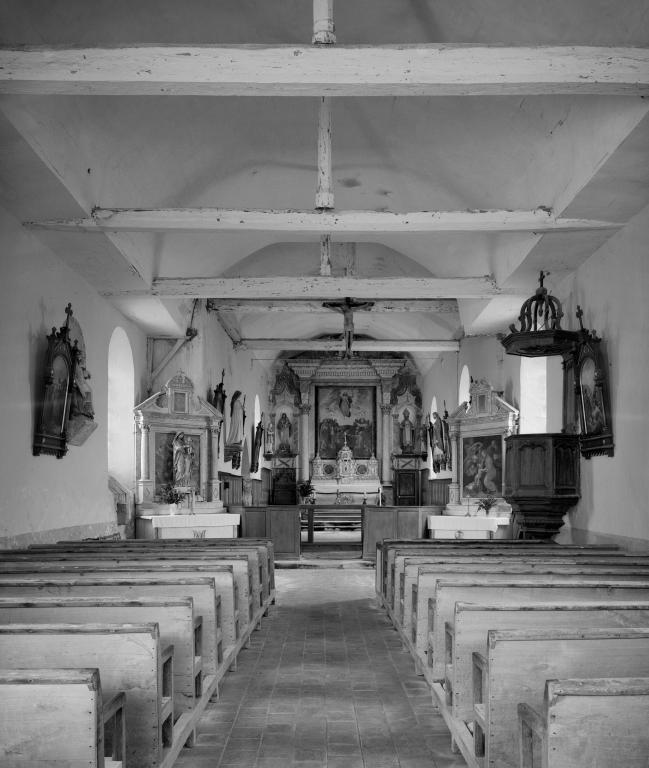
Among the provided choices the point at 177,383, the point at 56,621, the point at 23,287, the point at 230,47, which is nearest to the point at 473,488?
the point at 177,383

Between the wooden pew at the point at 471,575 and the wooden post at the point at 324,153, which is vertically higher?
the wooden post at the point at 324,153

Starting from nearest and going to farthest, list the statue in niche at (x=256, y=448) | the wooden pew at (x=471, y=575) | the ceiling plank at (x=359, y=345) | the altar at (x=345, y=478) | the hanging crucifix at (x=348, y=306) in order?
the wooden pew at (x=471, y=575) < the hanging crucifix at (x=348, y=306) < the ceiling plank at (x=359, y=345) < the statue in niche at (x=256, y=448) < the altar at (x=345, y=478)

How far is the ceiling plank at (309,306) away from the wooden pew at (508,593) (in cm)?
1020

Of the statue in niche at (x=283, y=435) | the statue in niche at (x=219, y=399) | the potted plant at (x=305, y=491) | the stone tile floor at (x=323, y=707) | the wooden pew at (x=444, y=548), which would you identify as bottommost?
the stone tile floor at (x=323, y=707)

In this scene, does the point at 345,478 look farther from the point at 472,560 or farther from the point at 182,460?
the point at 472,560

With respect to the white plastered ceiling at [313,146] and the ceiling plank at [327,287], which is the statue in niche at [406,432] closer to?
the white plastered ceiling at [313,146]

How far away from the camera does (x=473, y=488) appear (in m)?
15.1

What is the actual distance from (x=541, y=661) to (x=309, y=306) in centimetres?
1191

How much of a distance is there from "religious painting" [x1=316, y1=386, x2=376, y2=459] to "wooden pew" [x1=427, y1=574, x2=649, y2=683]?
20261 millimetres

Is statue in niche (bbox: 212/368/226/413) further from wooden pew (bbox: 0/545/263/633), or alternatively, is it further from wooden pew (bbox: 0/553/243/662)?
wooden pew (bbox: 0/553/243/662)

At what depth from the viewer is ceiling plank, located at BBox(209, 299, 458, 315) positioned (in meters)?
14.5

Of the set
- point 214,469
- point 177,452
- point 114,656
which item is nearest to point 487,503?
point 214,469

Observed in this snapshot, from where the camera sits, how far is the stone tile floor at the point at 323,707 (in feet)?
13.4

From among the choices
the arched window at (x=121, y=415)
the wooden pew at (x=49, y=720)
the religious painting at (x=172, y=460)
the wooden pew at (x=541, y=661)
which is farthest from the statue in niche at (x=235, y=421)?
the wooden pew at (x=49, y=720)
